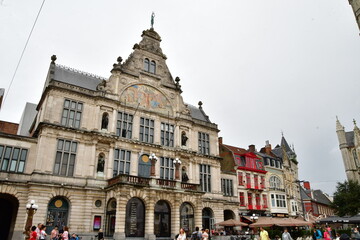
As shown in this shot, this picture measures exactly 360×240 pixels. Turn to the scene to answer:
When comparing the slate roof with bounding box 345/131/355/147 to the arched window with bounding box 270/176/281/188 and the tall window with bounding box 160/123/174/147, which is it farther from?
the tall window with bounding box 160/123/174/147

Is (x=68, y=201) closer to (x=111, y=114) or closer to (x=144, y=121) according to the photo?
(x=111, y=114)

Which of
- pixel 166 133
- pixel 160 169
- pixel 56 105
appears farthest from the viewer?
pixel 166 133

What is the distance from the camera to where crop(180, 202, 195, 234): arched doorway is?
29.5m

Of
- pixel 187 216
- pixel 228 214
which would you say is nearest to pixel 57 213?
pixel 187 216

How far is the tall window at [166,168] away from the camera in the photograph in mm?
32031

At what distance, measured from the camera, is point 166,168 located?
32.4 m

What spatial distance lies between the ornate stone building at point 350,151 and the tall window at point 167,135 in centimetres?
4946

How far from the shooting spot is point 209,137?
1522 inches

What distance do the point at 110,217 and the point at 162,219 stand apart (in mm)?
5420

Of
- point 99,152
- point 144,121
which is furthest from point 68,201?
Answer: point 144,121

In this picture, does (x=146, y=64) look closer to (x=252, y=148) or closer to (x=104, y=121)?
(x=104, y=121)

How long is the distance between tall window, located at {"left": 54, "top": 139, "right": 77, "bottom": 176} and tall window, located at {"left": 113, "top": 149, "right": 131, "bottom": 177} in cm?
421

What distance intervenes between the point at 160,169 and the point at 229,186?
12.2 metres

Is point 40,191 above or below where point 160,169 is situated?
below
